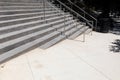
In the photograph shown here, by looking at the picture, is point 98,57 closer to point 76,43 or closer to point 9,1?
point 76,43

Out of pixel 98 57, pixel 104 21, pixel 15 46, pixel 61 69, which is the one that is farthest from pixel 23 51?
pixel 104 21

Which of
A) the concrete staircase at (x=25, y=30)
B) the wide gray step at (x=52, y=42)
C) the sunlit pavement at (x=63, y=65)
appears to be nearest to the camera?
the sunlit pavement at (x=63, y=65)

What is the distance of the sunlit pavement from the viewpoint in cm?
425

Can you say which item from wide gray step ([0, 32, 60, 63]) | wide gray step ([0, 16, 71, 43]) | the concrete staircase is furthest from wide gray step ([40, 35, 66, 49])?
wide gray step ([0, 16, 71, 43])

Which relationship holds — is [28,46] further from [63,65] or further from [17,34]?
[63,65]

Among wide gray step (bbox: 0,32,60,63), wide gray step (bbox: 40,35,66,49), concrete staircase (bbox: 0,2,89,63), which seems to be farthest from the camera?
wide gray step (bbox: 40,35,66,49)

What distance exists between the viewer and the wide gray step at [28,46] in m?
4.89

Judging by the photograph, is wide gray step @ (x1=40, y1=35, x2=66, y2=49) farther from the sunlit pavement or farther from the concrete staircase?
the sunlit pavement

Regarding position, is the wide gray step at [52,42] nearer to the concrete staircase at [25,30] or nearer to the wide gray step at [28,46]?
the concrete staircase at [25,30]

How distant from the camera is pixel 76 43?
7.33 metres

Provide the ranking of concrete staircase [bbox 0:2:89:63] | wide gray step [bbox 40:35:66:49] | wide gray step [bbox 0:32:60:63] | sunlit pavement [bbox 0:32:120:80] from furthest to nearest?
wide gray step [bbox 40:35:66:49], concrete staircase [bbox 0:2:89:63], wide gray step [bbox 0:32:60:63], sunlit pavement [bbox 0:32:120:80]

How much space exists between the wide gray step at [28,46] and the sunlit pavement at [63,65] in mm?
143

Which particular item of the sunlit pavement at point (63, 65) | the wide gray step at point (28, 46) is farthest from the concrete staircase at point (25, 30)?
the sunlit pavement at point (63, 65)

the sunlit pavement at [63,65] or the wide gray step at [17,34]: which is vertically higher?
the wide gray step at [17,34]
